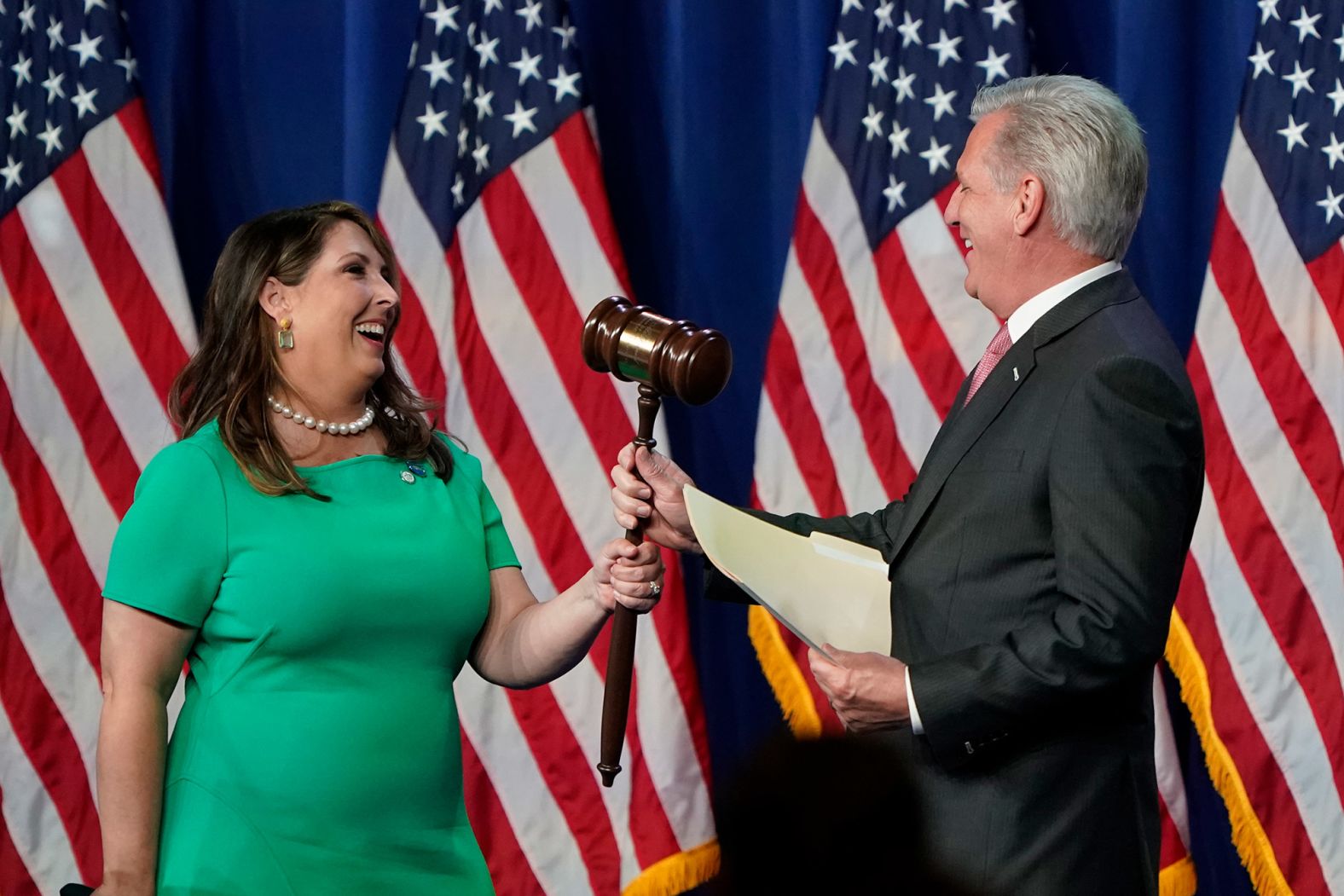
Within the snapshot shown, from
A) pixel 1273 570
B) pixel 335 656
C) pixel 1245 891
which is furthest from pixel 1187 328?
pixel 335 656

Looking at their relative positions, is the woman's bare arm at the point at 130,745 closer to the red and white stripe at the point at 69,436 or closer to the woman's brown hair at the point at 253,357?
the woman's brown hair at the point at 253,357

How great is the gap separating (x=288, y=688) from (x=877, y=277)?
1.98 metres

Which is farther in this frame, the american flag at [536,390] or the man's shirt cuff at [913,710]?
the american flag at [536,390]

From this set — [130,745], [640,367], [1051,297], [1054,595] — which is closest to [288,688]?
[130,745]

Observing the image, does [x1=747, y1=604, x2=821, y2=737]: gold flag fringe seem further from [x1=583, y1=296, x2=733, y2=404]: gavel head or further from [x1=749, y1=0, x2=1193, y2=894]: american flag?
[x1=583, y1=296, x2=733, y2=404]: gavel head

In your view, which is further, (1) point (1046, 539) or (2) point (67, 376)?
(2) point (67, 376)

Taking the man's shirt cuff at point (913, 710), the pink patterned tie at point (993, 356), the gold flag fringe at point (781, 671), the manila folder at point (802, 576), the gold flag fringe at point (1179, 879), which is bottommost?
the gold flag fringe at point (1179, 879)

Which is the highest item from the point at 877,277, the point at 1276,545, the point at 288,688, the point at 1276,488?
the point at 877,277

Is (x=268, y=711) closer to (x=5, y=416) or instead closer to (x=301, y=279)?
(x=301, y=279)

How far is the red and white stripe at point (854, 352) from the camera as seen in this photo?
3365 mm

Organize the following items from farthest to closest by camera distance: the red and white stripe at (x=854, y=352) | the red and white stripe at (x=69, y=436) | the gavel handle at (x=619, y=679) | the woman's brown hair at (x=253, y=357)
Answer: the red and white stripe at (x=854, y=352)
the red and white stripe at (x=69, y=436)
the woman's brown hair at (x=253, y=357)
the gavel handle at (x=619, y=679)

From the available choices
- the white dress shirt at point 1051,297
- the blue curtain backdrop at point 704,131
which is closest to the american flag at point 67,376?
the blue curtain backdrop at point 704,131

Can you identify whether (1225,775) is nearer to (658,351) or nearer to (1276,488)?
(1276,488)

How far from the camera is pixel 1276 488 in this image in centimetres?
328
